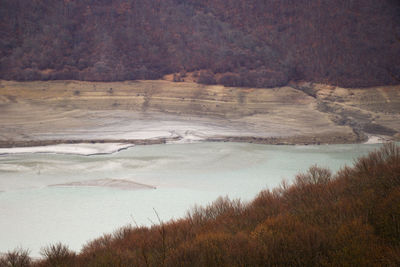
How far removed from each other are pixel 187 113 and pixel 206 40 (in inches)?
106

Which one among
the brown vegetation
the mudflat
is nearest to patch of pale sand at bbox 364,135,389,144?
the mudflat

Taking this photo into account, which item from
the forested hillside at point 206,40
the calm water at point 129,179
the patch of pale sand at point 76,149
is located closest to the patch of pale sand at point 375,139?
the calm water at point 129,179

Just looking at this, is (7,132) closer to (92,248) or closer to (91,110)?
(91,110)

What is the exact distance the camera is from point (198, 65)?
10.4m

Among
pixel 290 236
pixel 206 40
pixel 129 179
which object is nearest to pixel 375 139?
pixel 129 179

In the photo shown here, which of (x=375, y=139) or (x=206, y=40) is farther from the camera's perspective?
(x=206, y=40)

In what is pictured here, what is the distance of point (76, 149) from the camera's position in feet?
22.8

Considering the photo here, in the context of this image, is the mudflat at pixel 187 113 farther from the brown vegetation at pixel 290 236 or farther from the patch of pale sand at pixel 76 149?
the brown vegetation at pixel 290 236

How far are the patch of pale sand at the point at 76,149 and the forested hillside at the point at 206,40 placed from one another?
3.21 meters

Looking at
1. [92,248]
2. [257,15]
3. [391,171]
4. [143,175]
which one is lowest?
[143,175]

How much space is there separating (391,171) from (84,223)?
2.72 m

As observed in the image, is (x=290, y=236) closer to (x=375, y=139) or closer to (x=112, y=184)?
(x=112, y=184)

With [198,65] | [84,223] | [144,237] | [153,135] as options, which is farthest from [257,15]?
[144,237]

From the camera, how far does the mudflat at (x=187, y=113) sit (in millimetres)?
7641
